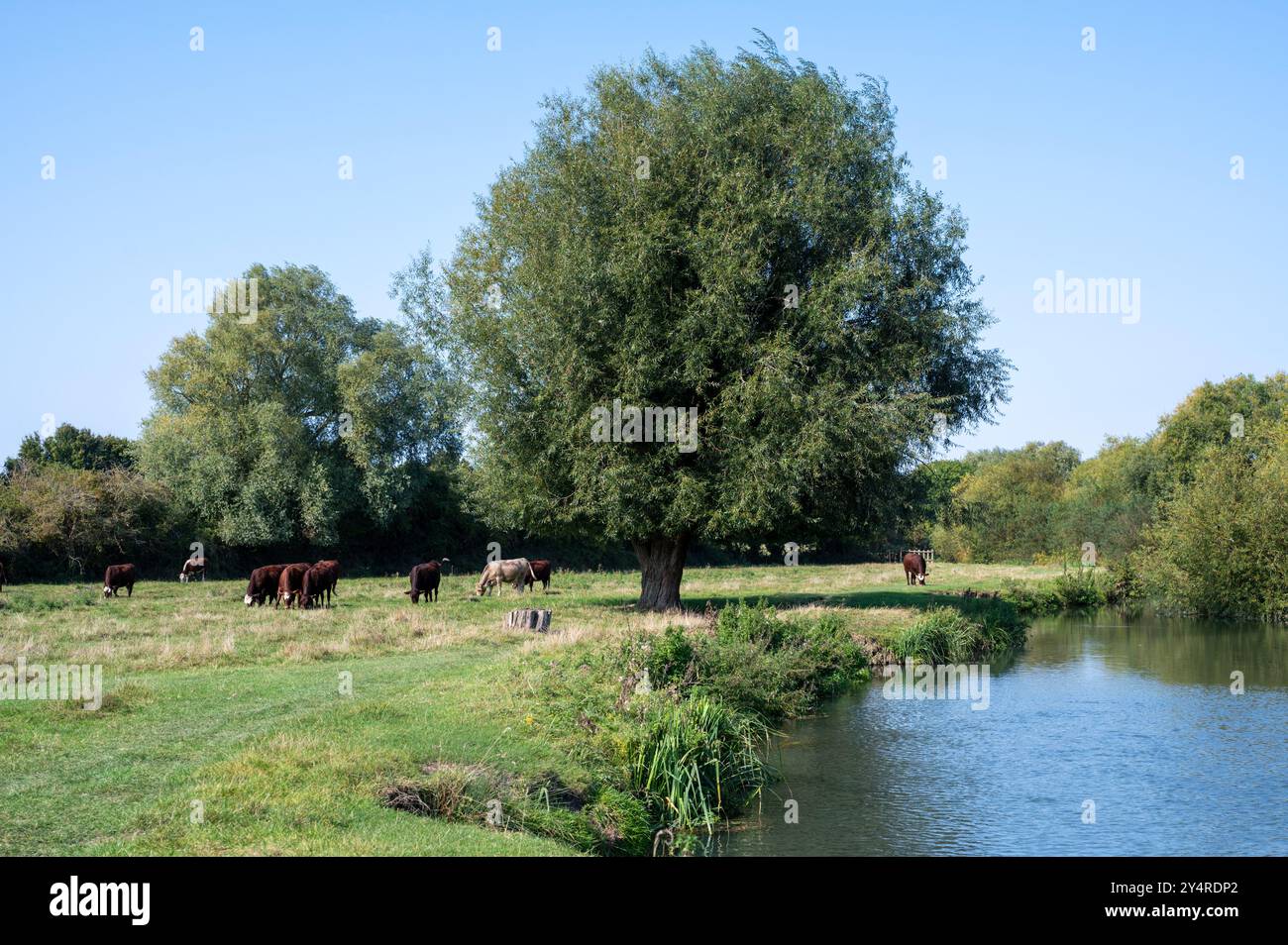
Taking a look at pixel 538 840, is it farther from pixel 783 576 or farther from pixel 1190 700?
pixel 783 576

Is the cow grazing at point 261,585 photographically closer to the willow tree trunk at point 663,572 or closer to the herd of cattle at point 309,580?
the herd of cattle at point 309,580

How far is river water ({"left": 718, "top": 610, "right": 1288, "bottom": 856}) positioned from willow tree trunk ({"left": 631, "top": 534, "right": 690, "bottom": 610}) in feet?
25.6

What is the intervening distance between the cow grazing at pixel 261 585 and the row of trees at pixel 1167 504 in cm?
1964

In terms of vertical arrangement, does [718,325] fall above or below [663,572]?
above

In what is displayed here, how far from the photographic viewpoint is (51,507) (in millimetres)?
44062

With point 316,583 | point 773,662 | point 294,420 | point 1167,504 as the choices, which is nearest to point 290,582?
point 316,583

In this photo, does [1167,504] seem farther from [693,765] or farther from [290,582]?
[693,765]

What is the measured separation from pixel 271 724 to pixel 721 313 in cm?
1558

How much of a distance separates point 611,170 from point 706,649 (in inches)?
553

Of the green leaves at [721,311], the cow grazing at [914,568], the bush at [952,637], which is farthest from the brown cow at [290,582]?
the cow grazing at [914,568]

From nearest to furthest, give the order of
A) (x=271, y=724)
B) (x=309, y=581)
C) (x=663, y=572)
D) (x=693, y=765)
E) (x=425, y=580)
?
1. (x=271, y=724)
2. (x=693, y=765)
3. (x=663, y=572)
4. (x=309, y=581)
5. (x=425, y=580)

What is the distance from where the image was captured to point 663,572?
31.1 m
